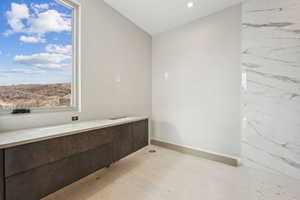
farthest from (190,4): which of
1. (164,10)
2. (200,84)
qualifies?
(200,84)

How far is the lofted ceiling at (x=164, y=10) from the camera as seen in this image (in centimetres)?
242

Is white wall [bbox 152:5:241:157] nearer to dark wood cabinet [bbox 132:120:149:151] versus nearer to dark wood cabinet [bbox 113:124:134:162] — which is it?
dark wood cabinet [bbox 132:120:149:151]

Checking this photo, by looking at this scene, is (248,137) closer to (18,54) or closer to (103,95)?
(103,95)

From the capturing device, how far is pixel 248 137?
7.79ft

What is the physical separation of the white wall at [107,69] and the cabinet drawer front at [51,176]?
0.65 meters

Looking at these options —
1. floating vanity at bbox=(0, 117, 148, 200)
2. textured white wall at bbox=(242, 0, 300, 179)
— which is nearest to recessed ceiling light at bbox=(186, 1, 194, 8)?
textured white wall at bbox=(242, 0, 300, 179)

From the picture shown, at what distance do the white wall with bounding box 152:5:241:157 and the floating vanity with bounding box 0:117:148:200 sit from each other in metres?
1.64

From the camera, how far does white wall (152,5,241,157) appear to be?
251 cm

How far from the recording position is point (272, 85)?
220 cm

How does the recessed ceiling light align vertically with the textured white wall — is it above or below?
above

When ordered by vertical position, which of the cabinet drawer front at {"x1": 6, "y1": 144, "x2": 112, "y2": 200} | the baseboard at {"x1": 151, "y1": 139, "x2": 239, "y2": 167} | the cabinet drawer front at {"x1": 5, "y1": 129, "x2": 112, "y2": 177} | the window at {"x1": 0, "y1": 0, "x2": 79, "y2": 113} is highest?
the window at {"x1": 0, "y1": 0, "x2": 79, "y2": 113}

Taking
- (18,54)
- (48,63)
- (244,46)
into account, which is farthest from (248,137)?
(18,54)

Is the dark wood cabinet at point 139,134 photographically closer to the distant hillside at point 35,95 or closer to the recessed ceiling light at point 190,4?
the distant hillside at point 35,95

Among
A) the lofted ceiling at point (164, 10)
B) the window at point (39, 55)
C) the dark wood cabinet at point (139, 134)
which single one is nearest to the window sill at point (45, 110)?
the window at point (39, 55)
